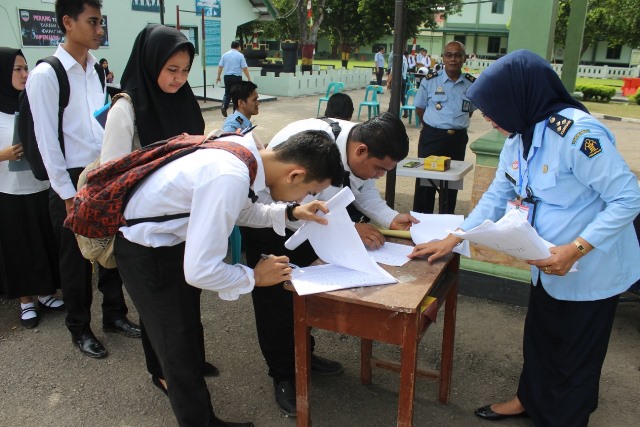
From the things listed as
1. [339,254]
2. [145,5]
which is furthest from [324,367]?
[145,5]

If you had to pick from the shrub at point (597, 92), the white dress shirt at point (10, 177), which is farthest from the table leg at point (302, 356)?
the shrub at point (597, 92)

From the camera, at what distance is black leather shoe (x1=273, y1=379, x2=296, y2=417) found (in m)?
2.45

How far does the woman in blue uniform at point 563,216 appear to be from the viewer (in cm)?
182

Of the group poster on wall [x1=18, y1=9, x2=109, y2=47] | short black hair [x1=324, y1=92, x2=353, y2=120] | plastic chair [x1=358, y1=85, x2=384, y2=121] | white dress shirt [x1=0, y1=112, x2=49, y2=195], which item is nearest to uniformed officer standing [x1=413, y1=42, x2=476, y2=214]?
short black hair [x1=324, y1=92, x2=353, y2=120]

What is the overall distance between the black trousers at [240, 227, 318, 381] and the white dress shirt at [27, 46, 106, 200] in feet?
3.30

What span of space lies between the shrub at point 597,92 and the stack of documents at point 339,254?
1714 centimetres

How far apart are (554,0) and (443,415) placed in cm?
270

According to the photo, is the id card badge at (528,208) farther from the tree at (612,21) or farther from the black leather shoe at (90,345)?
the tree at (612,21)

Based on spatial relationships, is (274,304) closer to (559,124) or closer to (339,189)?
(339,189)

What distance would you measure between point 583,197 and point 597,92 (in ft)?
56.4

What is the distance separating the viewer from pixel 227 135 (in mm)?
1894

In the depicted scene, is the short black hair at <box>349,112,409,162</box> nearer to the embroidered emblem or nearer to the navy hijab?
the navy hijab

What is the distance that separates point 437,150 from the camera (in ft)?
17.3

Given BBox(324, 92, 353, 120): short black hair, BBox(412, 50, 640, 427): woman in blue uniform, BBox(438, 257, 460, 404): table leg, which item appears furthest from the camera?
BBox(324, 92, 353, 120): short black hair
